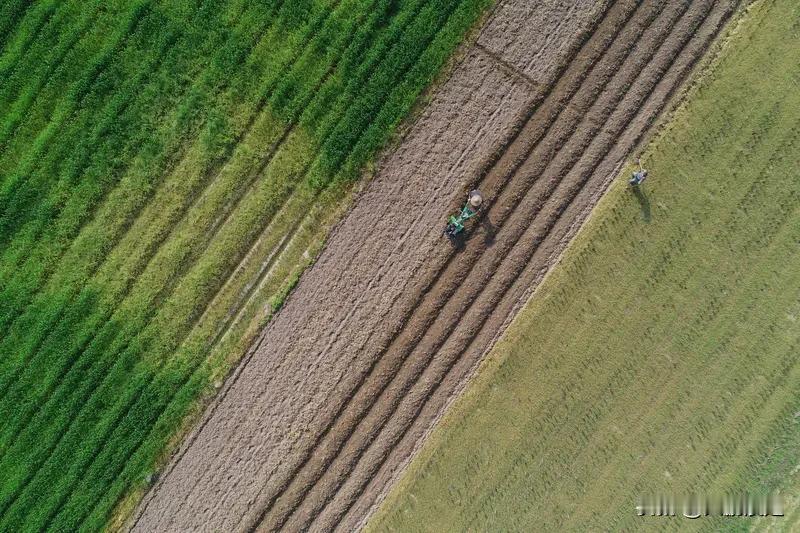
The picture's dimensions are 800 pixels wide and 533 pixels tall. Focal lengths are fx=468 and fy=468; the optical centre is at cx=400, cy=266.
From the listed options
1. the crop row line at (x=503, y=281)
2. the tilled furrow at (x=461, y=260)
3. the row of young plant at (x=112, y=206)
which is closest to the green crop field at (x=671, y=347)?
the crop row line at (x=503, y=281)

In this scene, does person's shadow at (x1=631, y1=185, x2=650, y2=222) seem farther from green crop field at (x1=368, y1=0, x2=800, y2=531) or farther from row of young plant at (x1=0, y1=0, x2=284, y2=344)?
row of young plant at (x1=0, y1=0, x2=284, y2=344)

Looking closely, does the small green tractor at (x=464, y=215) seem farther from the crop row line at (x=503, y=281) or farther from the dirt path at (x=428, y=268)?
the crop row line at (x=503, y=281)

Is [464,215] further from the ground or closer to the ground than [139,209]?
further from the ground

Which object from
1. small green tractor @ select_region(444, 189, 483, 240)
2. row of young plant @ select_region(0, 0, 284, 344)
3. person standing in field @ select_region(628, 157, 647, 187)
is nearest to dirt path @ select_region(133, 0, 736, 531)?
small green tractor @ select_region(444, 189, 483, 240)

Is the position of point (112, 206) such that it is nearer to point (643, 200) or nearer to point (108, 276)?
point (108, 276)

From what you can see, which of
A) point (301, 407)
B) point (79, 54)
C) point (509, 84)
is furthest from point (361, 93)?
point (301, 407)

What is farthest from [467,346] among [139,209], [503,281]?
[139,209]
